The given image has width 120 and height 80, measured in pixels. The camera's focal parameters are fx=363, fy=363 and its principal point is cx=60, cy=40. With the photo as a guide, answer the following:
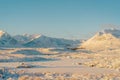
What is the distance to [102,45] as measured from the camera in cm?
17475

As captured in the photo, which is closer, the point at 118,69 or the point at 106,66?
Result: the point at 118,69

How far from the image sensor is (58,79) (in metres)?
25.0

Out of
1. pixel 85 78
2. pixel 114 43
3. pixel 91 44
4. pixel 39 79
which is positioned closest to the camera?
pixel 39 79

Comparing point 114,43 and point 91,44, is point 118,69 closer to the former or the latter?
point 114,43

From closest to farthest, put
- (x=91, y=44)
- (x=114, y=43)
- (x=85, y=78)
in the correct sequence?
(x=85, y=78) → (x=114, y=43) → (x=91, y=44)

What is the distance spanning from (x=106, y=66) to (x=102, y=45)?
136911 millimetres

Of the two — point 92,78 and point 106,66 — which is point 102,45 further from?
point 92,78

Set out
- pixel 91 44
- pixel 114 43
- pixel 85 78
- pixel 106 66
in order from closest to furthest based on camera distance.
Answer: pixel 85 78, pixel 106 66, pixel 114 43, pixel 91 44

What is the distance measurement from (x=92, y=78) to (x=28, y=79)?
16.8ft

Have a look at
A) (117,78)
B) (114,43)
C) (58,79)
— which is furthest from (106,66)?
(114,43)

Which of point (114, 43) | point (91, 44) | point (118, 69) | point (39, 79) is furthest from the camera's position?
point (91, 44)

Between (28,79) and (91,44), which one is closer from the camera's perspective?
(28,79)

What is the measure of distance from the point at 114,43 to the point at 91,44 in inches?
725

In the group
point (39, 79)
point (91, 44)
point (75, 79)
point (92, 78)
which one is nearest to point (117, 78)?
point (92, 78)
